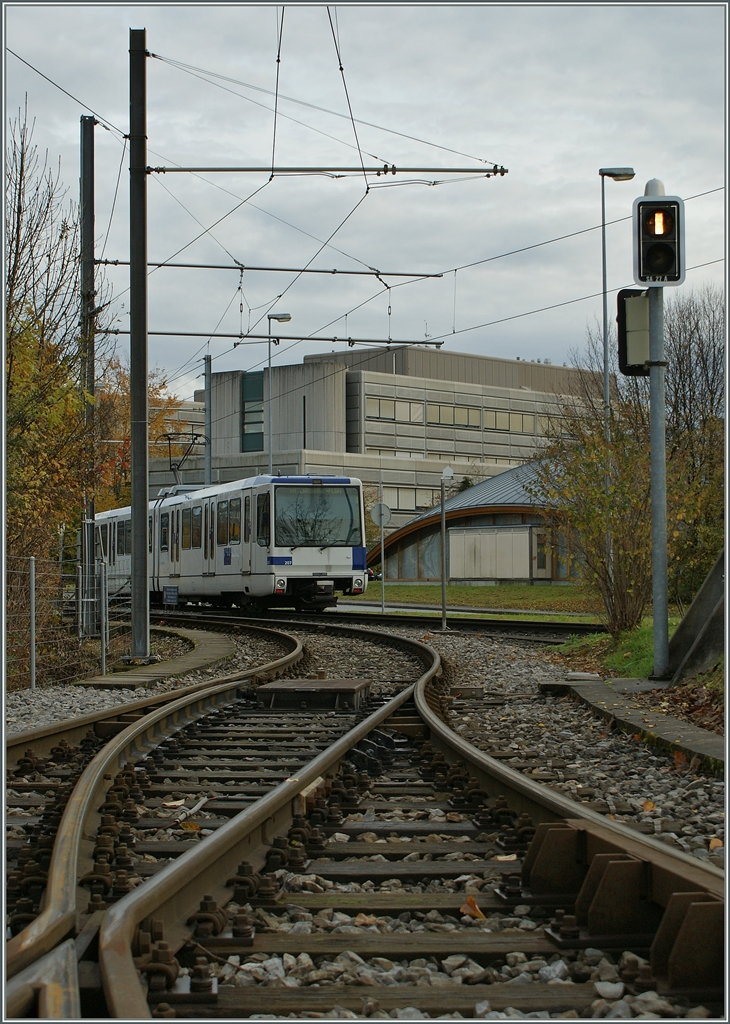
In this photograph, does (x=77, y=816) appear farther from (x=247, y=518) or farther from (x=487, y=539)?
(x=487, y=539)

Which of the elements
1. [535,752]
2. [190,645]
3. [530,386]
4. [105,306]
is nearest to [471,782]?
[535,752]

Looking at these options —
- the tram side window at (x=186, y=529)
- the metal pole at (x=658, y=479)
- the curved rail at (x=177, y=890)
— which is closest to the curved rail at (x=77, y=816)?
the curved rail at (x=177, y=890)

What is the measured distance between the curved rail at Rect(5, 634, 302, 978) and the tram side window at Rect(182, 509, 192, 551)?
21428mm

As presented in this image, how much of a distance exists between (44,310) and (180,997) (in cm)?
1266

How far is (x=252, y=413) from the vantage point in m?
88.9

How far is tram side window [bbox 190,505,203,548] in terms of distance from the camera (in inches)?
1254

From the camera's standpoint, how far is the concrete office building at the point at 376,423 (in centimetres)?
8406

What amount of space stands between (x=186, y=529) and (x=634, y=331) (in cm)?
2386

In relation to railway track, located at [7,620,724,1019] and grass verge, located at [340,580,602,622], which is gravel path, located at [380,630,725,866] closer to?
railway track, located at [7,620,724,1019]

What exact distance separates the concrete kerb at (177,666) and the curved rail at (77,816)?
149 cm

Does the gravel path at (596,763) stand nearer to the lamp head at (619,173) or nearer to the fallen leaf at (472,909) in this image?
the fallen leaf at (472,909)

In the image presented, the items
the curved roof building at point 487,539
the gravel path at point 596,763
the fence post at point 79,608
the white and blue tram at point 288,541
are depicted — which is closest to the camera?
the gravel path at point 596,763

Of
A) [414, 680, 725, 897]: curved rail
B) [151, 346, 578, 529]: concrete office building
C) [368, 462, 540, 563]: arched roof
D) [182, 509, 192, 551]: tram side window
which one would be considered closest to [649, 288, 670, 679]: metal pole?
[414, 680, 725, 897]: curved rail

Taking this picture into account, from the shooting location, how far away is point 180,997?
10.7 feet
